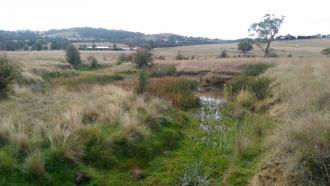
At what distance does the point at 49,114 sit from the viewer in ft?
39.8

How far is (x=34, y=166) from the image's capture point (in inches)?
315

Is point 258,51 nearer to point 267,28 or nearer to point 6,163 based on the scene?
point 267,28

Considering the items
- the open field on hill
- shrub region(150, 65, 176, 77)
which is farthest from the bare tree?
shrub region(150, 65, 176, 77)

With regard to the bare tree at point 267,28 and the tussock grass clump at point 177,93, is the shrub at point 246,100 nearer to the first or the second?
the tussock grass clump at point 177,93

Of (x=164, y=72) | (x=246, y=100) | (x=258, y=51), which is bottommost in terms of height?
(x=246, y=100)

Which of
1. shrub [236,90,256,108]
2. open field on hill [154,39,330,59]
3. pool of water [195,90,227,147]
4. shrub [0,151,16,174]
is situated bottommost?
pool of water [195,90,227,147]

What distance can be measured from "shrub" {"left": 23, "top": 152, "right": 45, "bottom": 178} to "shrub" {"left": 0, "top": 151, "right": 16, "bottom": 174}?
285 mm

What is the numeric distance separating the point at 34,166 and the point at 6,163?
2.04 ft

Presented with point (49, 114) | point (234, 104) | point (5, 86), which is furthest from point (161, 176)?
point (5, 86)

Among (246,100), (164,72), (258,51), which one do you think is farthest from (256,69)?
(258,51)

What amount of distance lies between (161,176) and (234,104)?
10.4 meters

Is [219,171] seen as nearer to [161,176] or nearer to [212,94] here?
[161,176]

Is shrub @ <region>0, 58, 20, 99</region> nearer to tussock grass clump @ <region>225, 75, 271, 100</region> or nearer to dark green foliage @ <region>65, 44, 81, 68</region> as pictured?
tussock grass clump @ <region>225, 75, 271, 100</region>

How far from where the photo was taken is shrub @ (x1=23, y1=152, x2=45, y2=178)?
801 centimetres
